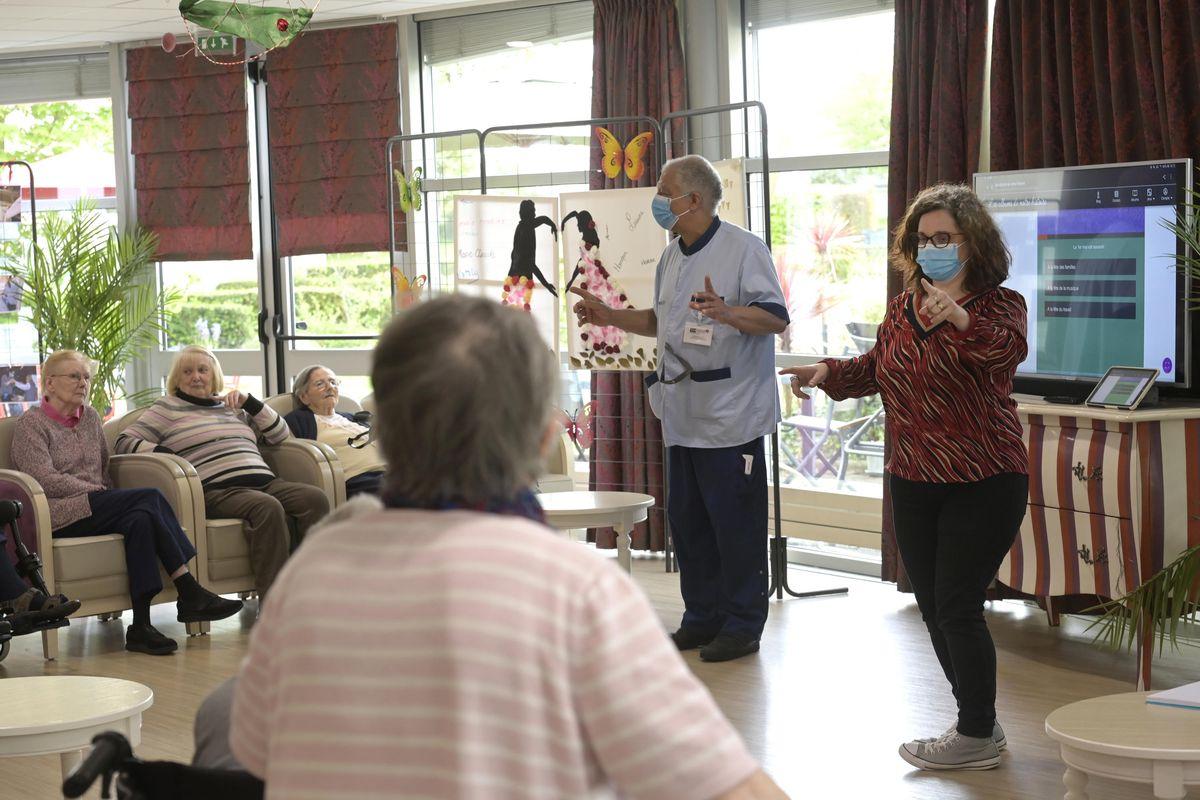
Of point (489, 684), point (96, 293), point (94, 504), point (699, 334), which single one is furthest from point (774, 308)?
point (96, 293)

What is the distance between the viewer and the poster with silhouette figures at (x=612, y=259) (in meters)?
5.98

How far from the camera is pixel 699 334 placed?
463 cm

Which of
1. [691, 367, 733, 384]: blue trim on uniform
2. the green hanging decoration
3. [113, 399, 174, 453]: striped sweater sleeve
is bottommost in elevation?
[113, 399, 174, 453]: striped sweater sleeve

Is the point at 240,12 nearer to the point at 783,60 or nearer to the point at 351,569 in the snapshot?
the point at 783,60

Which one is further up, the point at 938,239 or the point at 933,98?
the point at 933,98

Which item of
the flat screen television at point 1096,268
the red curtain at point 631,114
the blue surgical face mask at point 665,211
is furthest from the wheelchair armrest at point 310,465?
the flat screen television at point 1096,268

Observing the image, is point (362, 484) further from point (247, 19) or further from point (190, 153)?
point (190, 153)

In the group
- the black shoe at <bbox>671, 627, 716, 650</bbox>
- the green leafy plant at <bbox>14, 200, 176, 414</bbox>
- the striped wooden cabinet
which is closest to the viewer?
the striped wooden cabinet

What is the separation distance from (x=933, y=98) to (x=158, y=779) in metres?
4.67

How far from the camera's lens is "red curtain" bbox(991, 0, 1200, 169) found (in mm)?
4730

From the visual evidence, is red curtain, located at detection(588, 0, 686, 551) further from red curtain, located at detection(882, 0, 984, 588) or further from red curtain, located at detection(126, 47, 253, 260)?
red curtain, located at detection(126, 47, 253, 260)

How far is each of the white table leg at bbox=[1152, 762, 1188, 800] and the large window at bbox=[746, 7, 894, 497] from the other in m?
3.75

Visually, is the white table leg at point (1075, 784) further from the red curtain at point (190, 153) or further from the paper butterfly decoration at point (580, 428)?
the red curtain at point (190, 153)

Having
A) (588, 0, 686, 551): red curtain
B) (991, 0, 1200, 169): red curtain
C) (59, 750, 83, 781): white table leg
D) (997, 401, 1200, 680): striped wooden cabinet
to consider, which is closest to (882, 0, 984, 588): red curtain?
(991, 0, 1200, 169): red curtain
